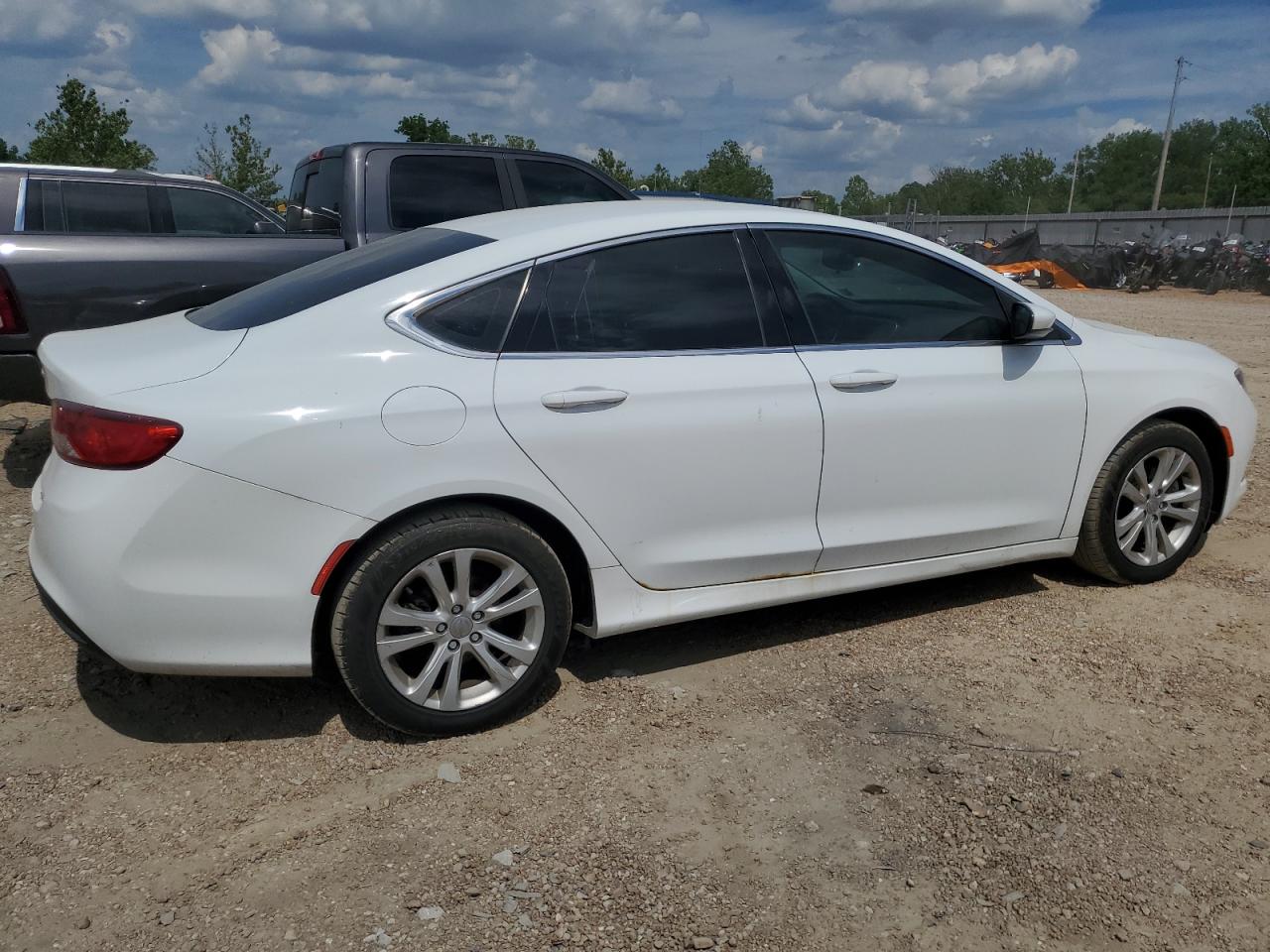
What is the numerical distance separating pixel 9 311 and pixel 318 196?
2.50 m

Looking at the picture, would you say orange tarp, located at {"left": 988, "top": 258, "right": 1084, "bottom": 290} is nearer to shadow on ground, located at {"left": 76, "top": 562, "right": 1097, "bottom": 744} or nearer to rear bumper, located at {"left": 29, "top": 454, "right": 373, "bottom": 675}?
shadow on ground, located at {"left": 76, "top": 562, "right": 1097, "bottom": 744}

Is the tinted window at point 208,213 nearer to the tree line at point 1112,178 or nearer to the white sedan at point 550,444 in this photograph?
the white sedan at point 550,444

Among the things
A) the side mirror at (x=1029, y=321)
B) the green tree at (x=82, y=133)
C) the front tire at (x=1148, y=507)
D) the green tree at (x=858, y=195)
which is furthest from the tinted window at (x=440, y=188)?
the green tree at (x=858, y=195)

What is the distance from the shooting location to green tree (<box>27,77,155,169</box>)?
25.0m

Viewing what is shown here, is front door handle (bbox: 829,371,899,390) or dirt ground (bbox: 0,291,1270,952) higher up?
front door handle (bbox: 829,371,899,390)

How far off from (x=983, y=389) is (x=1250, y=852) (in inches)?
73.0

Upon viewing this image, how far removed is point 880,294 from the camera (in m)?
4.09

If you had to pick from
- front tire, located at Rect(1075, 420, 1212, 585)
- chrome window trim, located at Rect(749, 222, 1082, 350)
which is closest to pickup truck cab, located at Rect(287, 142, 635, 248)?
chrome window trim, located at Rect(749, 222, 1082, 350)

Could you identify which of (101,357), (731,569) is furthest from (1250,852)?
(101,357)

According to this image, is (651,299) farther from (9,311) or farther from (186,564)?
(9,311)

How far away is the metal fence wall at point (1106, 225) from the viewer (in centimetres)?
3603

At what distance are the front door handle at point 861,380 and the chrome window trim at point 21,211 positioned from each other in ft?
16.8

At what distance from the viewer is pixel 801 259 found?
3873 millimetres

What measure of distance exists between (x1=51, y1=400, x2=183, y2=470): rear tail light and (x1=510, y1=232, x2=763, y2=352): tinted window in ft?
3.70
